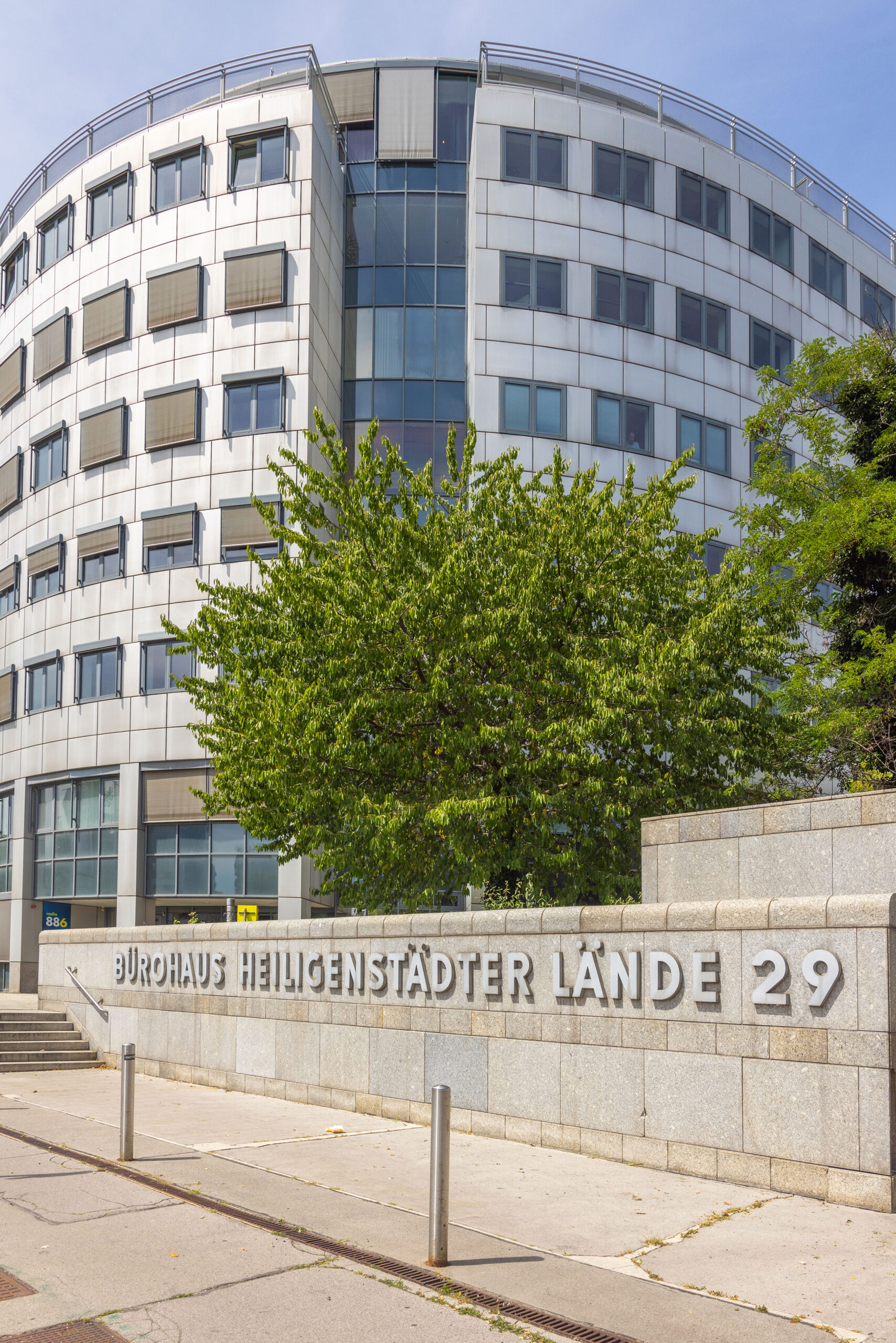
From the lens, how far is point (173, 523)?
3528cm

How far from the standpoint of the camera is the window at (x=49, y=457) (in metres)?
39.0

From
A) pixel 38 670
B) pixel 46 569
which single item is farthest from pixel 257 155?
pixel 38 670

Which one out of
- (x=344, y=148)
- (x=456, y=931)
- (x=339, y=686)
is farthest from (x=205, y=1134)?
(x=344, y=148)

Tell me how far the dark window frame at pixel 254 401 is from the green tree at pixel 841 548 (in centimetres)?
1648

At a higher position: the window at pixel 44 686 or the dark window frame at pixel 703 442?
the dark window frame at pixel 703 442

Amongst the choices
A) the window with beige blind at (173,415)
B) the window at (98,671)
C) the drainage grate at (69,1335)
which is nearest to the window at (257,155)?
the window with beige blind at (173,415)

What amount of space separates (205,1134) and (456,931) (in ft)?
11.0

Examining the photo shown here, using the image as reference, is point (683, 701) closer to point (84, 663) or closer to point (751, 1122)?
point (751, 1122)

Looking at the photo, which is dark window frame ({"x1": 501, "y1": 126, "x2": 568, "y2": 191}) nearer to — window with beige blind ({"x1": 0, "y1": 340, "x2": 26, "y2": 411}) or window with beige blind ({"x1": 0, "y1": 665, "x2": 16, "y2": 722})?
window with beige blind ({"x1": 0, "y1": 340, "x2": 26, "y2": 411})

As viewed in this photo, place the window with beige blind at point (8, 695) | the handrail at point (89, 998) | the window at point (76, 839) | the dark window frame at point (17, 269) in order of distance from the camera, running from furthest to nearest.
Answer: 1. the dark window frame at point (17, 269)
2. the window with beige blind at point (8, 695)
3. the window at point (76, 839)
4. the handrail at point (89, 998)

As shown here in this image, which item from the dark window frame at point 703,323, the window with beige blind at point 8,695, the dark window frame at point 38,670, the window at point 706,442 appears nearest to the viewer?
the window at point 706,442

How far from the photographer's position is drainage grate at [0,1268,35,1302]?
6.61 metres

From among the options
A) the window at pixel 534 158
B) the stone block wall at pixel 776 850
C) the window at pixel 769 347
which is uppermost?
the window at pixel 534 158

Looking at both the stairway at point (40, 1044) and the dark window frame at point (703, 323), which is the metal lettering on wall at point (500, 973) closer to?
the stairway at point (40, 1044)
